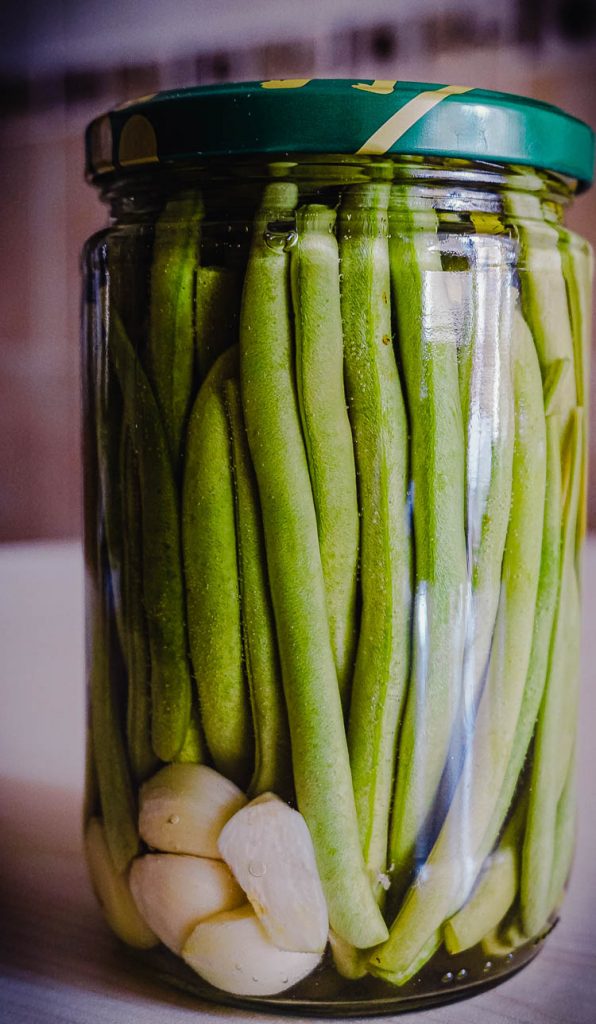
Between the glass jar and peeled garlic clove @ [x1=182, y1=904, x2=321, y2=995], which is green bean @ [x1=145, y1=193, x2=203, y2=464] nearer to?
the glass jar

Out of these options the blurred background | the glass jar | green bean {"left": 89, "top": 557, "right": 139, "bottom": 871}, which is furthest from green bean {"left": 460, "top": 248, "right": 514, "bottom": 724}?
the blurred background

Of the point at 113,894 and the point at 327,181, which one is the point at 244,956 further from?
the point at 327,181

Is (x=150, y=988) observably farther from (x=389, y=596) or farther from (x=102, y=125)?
(x=102, y=125)

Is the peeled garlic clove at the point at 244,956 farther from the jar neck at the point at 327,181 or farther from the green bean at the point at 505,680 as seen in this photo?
the jar neck at the point at 327,181

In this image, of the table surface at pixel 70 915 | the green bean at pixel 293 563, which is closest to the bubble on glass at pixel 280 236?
the green bean at pixel 293 563

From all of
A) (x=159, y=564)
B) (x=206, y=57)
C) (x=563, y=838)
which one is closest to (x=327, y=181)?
(x=159, y=564)

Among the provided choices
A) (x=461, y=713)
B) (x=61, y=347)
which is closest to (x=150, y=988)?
(x=461, y=713)
